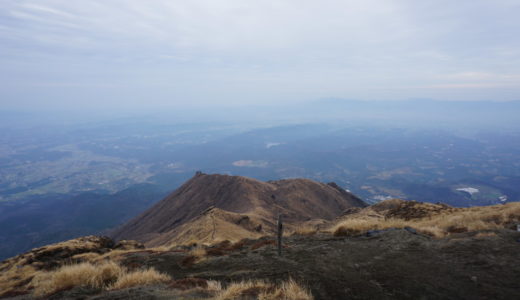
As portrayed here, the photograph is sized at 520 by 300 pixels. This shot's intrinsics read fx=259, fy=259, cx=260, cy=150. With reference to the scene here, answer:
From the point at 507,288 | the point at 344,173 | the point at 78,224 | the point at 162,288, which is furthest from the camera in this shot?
the point at 344,173

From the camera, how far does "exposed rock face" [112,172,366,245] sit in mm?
46125

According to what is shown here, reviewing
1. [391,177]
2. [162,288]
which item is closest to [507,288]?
[162,288]

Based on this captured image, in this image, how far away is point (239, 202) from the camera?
4772 cm

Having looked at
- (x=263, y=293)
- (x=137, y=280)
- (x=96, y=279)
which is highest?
(x=263, y=293)

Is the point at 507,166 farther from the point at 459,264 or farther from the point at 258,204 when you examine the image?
the point at 459,264

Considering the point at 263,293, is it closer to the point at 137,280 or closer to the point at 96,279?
the point at 137,280

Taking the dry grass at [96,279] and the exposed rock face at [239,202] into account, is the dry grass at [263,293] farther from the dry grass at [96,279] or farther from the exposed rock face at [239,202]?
the exposed rock face at [239,202]

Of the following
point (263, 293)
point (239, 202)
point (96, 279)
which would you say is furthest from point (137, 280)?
point (239, 202)

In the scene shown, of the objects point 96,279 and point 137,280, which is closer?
point 137,280

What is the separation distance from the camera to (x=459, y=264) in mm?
6422

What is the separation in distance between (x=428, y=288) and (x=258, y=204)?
41.4 meters


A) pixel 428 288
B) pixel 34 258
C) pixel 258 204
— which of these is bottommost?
pixel 258 204

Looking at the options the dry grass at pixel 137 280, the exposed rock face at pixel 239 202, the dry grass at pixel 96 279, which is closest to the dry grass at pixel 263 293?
the dry grass at pixel 137 280

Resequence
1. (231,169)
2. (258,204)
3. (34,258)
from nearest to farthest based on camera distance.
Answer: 1. (34,258)
2. (258,204)
3. (231,169)
